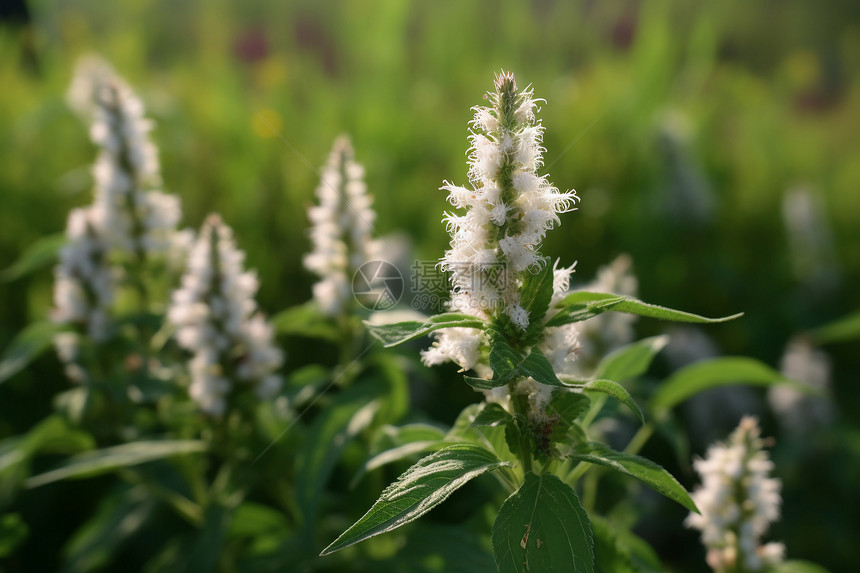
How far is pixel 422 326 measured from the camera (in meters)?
1.04

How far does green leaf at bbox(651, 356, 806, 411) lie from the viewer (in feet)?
5.27

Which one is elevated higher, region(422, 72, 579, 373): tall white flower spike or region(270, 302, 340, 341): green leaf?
region(270, 302, 340, 341): green leaf

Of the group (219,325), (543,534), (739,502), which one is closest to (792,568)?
(739,502)

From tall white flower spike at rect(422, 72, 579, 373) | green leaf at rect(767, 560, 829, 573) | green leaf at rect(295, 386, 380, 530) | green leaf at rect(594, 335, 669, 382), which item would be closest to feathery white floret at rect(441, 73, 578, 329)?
tall white flower spike at rect(422, 72, 579, 373)

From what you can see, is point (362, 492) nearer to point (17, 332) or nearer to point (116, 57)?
point (17, 332)

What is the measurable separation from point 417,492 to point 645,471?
1.05 ft

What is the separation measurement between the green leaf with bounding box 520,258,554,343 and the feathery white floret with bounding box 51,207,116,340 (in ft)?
4.54

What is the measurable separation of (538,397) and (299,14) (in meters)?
7.80

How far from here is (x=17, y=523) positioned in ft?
5.41

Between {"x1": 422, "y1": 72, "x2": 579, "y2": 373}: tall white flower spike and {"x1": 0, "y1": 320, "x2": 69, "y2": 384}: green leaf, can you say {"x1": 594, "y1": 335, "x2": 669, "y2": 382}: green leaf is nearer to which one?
{"x1": 422, "y1": 72, "x2": 579, "y2": 373}: tall white flower spike

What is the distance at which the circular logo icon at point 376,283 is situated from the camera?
1.86 meters

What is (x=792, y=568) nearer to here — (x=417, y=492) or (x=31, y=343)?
(x=417, y=492)

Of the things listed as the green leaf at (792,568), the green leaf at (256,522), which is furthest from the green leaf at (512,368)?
the green leaf at (256,522)

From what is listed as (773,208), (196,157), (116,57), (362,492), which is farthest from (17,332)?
(773,208)
